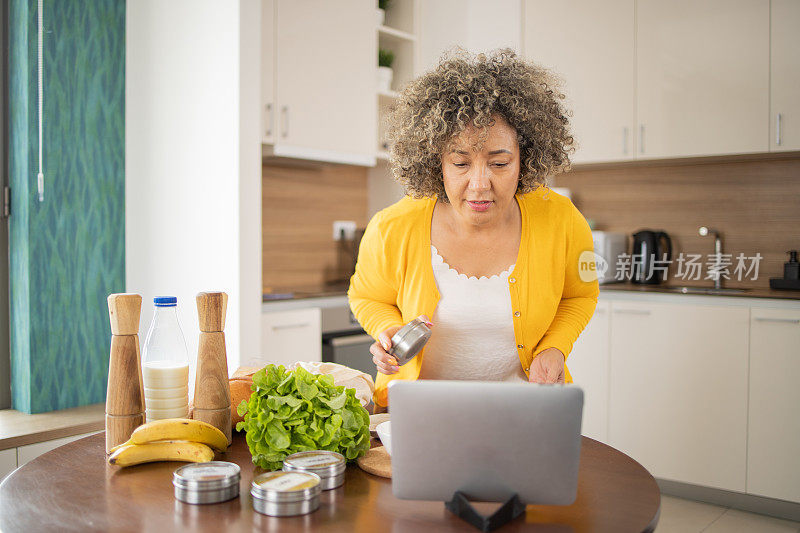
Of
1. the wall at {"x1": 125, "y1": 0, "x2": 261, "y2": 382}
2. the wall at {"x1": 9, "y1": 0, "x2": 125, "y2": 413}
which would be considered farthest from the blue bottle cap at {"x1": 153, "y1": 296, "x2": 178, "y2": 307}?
the wall at {"x1": 9, "y1": 0, "x2": 125, "y2": 413}

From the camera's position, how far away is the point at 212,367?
1.30 metres

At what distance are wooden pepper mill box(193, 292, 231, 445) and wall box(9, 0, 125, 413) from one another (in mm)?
1931

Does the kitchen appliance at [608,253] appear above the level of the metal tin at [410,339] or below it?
above

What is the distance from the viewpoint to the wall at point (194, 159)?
2938mm

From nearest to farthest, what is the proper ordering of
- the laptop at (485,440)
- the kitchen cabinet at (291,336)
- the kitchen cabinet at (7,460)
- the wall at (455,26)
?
the laptop at (485,440)
the kitchen cabinet at (7,460)
the kitchen cabinet at (291,336)
the wall at (455,26)

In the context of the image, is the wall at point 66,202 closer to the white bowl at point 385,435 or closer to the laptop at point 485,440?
the white bowl at point 385,435

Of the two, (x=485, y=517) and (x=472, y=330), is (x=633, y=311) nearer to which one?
(x=472, y=330)

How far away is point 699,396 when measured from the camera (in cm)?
322

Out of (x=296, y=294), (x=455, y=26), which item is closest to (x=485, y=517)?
(x=296, y=294)

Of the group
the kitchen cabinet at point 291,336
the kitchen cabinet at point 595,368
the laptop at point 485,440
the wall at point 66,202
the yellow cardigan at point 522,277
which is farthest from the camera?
the kitchen cabinet at point 595,368

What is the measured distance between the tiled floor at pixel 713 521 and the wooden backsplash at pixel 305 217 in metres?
2.18

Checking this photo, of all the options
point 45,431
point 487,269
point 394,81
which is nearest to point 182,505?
point 487,269

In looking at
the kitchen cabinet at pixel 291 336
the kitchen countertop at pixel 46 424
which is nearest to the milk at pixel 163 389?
the kitchen countertop at pixel 46 424

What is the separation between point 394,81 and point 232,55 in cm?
147
